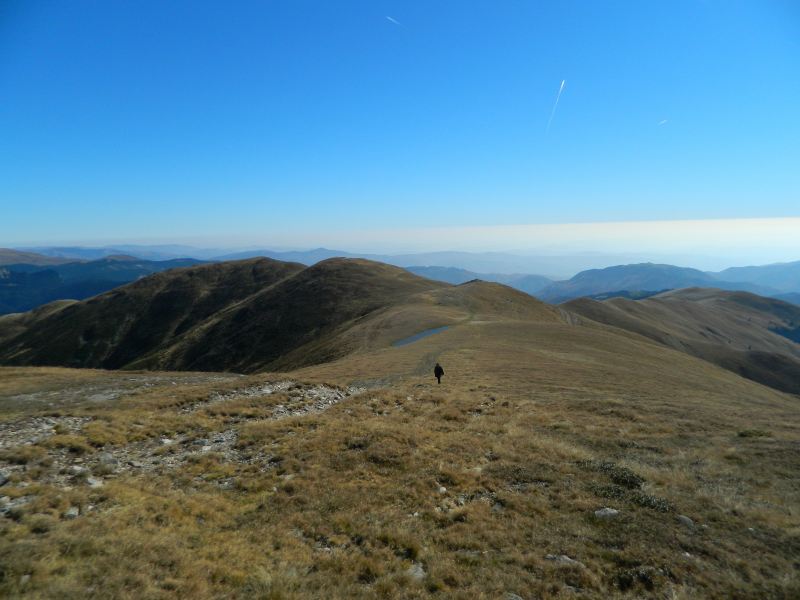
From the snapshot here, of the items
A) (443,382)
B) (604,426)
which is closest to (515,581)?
(604,426)

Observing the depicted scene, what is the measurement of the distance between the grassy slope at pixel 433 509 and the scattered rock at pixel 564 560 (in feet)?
0.49

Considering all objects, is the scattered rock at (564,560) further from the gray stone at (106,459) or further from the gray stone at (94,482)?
the gray stone at (106,459)

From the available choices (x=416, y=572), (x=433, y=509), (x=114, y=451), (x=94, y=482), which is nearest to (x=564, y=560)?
(x=416, y=572)

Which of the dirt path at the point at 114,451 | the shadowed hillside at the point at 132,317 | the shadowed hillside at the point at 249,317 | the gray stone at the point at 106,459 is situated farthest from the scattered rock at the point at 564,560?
the shadowed hillside at the point at 132,317

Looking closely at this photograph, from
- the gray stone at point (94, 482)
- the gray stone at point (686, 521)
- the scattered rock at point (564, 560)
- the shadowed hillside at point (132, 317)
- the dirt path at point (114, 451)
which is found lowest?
the shadowed hillside at point (132, 317)

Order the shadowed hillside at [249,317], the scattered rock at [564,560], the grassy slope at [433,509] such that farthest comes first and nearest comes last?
the shadowed hillside at [249,317] → the scattered rock at [564,560] → the grassy slope at [433,509]

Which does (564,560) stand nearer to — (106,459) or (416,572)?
(416,572)

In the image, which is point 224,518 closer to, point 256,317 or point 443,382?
point 443,382

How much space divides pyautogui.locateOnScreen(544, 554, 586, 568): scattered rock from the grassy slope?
0.15 m

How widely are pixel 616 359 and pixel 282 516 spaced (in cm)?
4711

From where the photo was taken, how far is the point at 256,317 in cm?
11981

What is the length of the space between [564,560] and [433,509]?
4006mm

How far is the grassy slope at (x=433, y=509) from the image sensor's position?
8617 mm

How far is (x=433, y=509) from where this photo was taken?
12336mm
